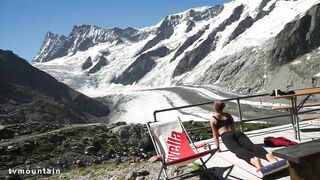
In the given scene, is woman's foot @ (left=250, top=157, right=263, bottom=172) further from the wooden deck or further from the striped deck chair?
the striped deck chair

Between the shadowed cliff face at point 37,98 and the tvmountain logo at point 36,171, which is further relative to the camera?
the shadowed cliff face at point 37,98

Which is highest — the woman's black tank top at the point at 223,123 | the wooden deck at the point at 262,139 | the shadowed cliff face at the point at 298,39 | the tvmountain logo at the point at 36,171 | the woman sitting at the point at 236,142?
the shadowed cliff face at the point at 298,39

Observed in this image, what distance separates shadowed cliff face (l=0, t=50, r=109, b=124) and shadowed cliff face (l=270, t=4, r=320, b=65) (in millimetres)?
59425

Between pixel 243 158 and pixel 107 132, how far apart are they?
2103cm

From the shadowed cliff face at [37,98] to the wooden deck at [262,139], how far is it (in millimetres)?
68890

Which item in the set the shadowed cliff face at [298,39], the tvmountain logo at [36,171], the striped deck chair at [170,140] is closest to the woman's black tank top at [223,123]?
the striped deck chair at [170,140]

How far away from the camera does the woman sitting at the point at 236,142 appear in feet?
24.4

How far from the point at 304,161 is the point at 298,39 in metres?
139

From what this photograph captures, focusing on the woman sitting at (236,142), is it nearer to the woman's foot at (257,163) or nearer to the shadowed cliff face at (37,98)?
the woman's foot at (257,163)

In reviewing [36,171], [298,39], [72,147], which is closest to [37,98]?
[72,147]

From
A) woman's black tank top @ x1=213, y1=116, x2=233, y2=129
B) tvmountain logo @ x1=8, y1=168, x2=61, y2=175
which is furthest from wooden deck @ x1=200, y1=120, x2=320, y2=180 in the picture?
tvmountain logo @ x1=8, y1=168, x2=61, y2=175

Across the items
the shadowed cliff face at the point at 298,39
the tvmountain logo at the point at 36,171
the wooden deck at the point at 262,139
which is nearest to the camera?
the wooden deck at the point at 262,139

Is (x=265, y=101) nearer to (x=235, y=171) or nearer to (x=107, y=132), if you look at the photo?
(x=107, y=132)

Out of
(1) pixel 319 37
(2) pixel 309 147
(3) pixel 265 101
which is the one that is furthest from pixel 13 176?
(1) pixel 319 37
